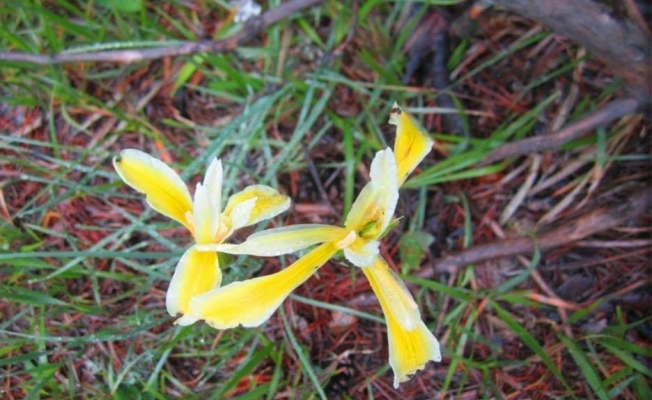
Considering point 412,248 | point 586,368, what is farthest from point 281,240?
point 586,368

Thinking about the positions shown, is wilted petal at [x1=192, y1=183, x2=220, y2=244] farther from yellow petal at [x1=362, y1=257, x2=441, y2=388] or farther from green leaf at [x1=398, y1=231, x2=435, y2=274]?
green leaf at [x1=398, y1=231, x2=435, y2=274]

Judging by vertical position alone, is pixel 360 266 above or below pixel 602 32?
below

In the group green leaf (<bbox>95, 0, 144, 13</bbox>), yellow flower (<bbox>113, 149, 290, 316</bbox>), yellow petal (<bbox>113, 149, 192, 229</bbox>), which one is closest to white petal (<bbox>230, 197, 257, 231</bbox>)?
yellow flower (<bbox>113, 149, 290, 316</bbox>)

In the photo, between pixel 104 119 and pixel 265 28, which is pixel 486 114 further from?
pixel 104 119

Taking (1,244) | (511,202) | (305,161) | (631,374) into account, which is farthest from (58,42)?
(631,374)

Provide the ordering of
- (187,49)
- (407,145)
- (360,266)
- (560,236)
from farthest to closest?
(187,49) < (560,236) < (407,145) < (360,266)

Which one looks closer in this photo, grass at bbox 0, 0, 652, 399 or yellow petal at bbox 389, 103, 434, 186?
yellow petal at bbox 389, 103, 434, 186

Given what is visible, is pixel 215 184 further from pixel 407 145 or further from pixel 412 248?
pixel 412 248
